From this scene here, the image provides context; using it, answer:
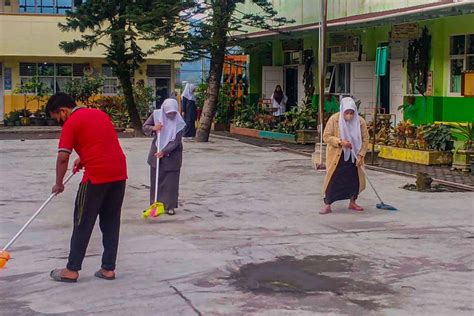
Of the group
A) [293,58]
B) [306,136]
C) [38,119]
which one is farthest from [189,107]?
[38,119]

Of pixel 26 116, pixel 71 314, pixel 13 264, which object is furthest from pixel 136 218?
pixel 26 116

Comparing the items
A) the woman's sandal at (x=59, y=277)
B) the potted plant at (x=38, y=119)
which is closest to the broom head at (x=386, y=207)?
the woman's sandal at (x=59, y=277)

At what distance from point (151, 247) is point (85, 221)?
1484mm

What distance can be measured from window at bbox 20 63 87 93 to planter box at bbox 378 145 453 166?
2028 centimetres

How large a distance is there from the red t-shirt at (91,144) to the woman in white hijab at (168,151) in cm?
316

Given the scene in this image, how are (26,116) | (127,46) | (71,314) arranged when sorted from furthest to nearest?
(26,116)
(127,46)
(71,314)

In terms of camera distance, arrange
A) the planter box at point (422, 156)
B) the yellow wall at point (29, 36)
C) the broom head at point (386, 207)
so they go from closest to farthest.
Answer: the broom head at point (386, 207) < the planter box at point (422, 156) < the yellow wall at point (29, 36)

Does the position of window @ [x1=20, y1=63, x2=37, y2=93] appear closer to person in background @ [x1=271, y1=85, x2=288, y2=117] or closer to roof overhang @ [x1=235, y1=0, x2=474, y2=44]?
person in background @ [x1=271, y1=85, x2=288, y2=117]

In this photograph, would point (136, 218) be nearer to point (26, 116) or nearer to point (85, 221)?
point (85, 221)

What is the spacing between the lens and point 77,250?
243 inches

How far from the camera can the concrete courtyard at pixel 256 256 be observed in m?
5.60

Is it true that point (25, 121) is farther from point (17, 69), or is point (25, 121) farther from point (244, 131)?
point (244, 131)

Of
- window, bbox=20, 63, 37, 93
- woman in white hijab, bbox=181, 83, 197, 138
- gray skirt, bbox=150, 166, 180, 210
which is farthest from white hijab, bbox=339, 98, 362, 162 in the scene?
window, bbox=20, 63, 37, 93

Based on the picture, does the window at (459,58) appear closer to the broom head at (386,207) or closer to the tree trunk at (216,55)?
the tree trunk at (216,55)
